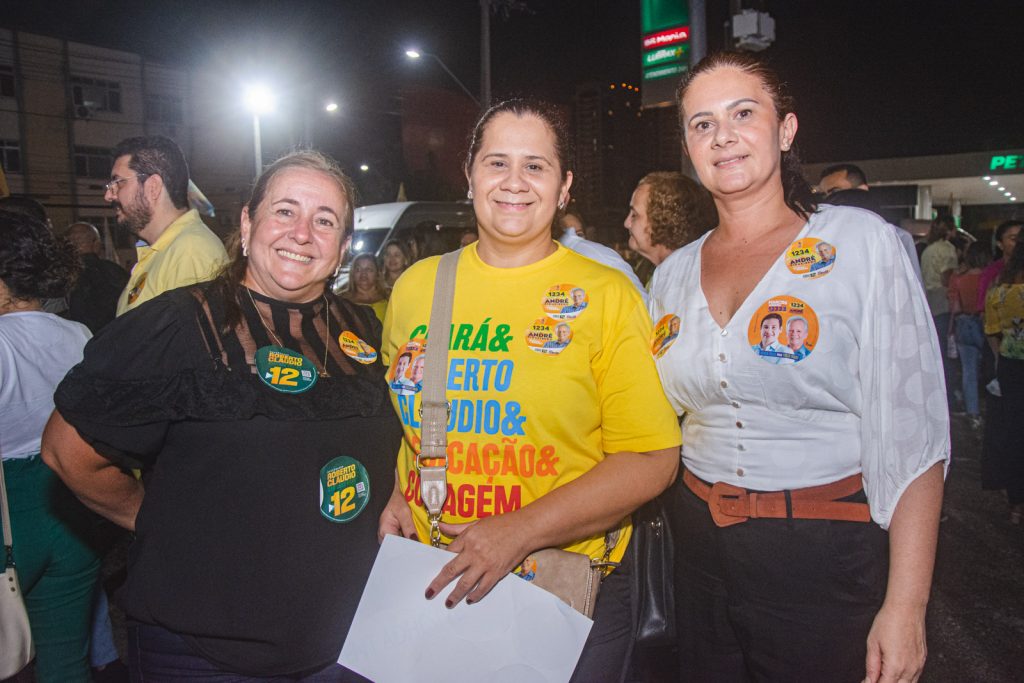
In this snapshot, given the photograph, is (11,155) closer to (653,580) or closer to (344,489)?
(344,489)

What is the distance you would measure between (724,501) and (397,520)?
1020 millimetres

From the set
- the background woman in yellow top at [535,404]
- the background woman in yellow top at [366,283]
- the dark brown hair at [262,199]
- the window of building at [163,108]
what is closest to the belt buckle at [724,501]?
the background woman in yellow top at [535,404]

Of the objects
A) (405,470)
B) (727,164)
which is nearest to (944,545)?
(727,164)

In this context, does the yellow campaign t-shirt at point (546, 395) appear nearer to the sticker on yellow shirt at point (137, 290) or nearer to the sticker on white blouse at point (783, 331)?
the sticker on white blouse at point (783, 331)

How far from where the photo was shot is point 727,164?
2.21 metres

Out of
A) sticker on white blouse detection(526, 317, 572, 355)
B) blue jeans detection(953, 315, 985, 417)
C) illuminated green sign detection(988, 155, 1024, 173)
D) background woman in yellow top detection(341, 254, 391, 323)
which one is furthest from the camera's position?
illuminated green sign detection(988, 155, 1024, 173)

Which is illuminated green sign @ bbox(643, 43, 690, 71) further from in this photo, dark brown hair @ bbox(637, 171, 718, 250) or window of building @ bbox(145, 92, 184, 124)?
window of building @ bbox(145, 92, 184, 124)

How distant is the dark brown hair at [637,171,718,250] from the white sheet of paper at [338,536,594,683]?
8.78 ft

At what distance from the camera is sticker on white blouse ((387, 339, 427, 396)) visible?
2027 mm

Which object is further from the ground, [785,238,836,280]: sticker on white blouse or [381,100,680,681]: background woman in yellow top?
[785,238,836,280]: sticker on white blouse

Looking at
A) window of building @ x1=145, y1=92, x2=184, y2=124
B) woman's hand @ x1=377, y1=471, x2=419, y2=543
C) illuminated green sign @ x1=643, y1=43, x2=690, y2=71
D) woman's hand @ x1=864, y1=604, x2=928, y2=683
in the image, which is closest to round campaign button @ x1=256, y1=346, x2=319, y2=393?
woman's hand @ x1=377, y1=471, x2=419, y2=543

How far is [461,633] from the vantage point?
1727mm

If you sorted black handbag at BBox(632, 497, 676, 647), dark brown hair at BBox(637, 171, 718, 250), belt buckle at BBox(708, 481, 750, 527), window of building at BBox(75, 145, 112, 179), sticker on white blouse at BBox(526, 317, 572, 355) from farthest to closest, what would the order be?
window of building at BBox(75, 145, 112, 179), dark brown hair at BBox(637, 171, 718, 250), black handbag at BBox(632, 497, 676, 647), belt buckle at BBox(708, 481, 750, 527), sticker on white blouse at BBox(526, 317, 572, 355)

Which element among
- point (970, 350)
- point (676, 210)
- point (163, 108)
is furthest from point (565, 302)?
point (163, 108)
